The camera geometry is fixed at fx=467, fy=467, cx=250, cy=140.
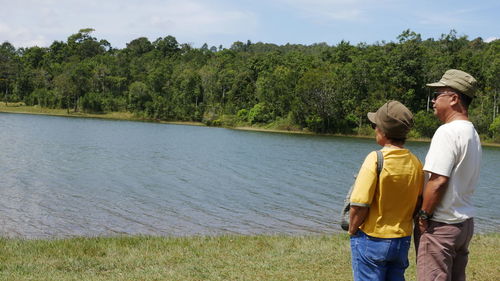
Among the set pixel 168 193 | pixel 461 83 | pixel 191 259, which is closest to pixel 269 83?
pixel 168 193

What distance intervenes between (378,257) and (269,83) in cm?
7523

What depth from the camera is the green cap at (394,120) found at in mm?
3594

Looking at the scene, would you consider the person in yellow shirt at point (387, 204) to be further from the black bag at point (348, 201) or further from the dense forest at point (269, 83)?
the dense forest at point (269, 83)

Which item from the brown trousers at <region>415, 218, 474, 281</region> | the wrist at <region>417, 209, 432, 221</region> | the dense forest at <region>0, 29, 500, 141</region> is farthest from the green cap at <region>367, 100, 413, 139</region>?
the dense forest at <region>0, 29, 500, 141</region>

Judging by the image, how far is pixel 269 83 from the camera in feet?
256

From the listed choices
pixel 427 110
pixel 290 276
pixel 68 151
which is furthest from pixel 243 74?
pixel 290 276

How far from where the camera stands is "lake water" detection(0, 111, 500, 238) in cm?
1296

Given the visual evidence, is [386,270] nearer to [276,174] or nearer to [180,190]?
[180,190]

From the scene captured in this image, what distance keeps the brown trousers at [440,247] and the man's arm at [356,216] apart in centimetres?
58

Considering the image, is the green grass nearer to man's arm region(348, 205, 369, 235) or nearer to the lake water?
man's arm region(348, 205, 369, 235)

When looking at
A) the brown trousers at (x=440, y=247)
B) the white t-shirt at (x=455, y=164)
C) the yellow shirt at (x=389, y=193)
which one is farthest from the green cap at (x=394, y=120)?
the brown trousers at (x=440, y=247)

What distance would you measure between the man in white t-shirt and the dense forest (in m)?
64.5

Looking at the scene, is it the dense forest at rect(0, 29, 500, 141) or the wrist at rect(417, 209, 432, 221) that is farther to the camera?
the dense forest at rect(0, 29, 500, 141)

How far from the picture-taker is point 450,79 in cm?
372
